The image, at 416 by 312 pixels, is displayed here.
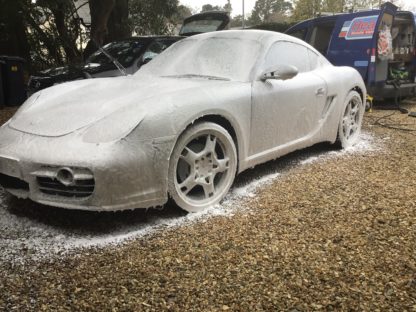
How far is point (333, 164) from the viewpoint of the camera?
419cm

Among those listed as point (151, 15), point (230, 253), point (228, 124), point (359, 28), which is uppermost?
point (151, 15)

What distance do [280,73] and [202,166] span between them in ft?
3.38

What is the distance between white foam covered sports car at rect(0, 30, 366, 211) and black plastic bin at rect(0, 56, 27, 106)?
16.2ft

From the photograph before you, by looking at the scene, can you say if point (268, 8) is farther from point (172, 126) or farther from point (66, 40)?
point (172, 126)

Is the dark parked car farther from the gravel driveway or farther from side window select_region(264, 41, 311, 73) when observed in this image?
the gravel driveway

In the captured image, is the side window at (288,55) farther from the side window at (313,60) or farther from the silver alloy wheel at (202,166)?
the silver alloy wheel at (202,166)

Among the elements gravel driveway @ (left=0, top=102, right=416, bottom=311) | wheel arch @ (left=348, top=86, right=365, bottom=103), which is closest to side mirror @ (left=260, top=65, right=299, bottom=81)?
gravel driveway @ (left=0, top=102, right=416, bottom=311)

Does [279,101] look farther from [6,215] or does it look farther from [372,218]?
[6,215]

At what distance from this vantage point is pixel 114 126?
2.59m

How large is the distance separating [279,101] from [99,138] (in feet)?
5.42

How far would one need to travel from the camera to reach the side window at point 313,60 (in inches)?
170

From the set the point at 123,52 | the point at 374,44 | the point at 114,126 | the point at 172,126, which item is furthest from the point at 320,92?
the point at 123,52

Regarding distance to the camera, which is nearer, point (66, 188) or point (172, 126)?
point (66, 188)

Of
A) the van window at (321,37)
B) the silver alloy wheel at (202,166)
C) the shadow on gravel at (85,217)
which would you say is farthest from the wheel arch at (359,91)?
the van window at (321,37)
